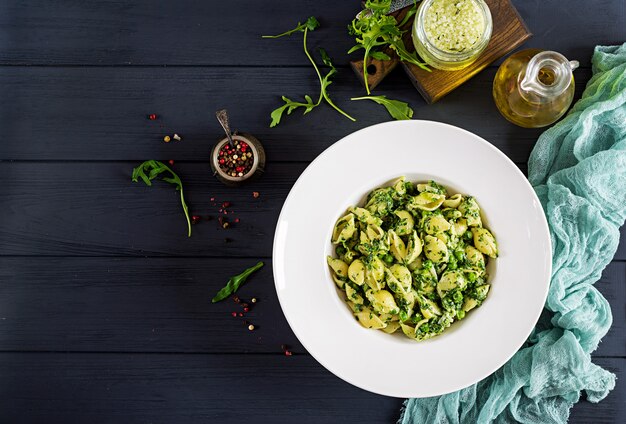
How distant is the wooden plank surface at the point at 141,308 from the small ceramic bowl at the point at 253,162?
0.21 meters

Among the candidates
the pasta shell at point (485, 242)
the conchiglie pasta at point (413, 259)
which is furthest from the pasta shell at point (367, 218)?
the pasta shell at point (485, 242)

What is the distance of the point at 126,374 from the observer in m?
1.54

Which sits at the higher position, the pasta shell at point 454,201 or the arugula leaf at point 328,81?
the arugula leaf at point 328,81

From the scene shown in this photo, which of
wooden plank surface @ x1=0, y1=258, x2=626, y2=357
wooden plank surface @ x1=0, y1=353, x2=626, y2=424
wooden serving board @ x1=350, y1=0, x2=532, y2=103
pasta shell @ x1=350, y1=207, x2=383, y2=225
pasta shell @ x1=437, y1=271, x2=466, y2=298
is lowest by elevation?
wooden plank surface @ x1=0, y1=353, x2=626, y2=424

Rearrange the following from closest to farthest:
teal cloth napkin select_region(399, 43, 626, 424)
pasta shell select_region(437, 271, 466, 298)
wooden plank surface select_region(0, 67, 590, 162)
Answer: pasta shell select_region(437, 271, 466, 298)
teal cloth napkin select_region(399, 43, 626, 424)
wooden plank surface select_region(0, 67, 590, 162)

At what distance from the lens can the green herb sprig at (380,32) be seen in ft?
4.44

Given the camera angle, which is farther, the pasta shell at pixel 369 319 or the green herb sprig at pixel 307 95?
the green herb sprig at pixel 307 95

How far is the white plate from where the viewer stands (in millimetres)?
1271

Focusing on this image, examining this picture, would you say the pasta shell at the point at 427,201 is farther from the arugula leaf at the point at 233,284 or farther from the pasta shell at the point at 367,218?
the arugula leaf at the point at 233,284

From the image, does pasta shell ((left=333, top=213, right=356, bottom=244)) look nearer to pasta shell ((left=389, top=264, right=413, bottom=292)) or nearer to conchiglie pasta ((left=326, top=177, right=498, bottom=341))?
conchiglie pasta ((left=326, top=177, right=498, bottom=341))

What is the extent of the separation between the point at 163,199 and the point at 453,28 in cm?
80

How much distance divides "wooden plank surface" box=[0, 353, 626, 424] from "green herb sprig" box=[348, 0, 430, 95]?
0.75 metres

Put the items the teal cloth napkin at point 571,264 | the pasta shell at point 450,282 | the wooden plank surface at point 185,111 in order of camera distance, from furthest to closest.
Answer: the wooden plank surface at point 185,111
the teal cloth napkin at point 571,264
the pasta shell at point 450,282

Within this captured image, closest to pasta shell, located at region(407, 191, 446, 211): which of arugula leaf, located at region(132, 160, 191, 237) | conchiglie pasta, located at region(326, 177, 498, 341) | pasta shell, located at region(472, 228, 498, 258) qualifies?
conchiglie pasta, located at region(326, 177, 498, 341)
